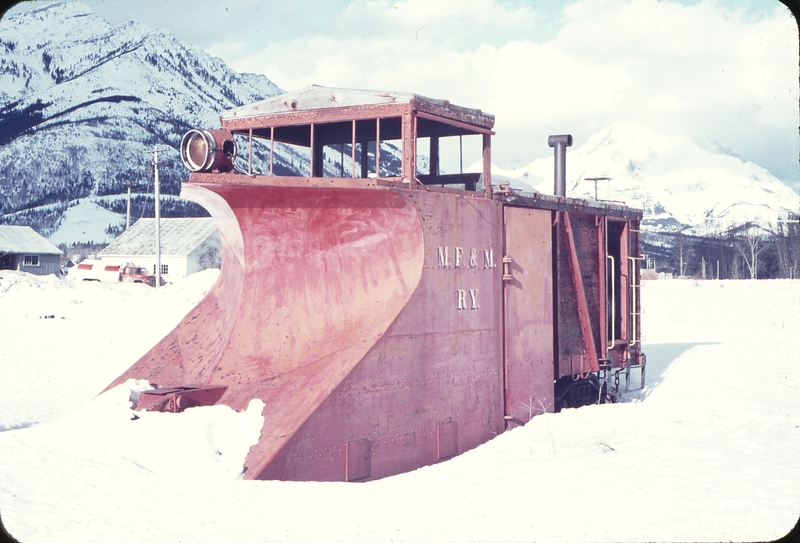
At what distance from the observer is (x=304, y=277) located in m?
8.80

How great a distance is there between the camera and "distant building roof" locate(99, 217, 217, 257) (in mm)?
48156

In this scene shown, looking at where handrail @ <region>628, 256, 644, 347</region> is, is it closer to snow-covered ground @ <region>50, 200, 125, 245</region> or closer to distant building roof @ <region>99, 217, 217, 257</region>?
distant building roof @ <region>99, 217, 217, 257</region>

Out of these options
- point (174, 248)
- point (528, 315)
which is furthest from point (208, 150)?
point (174, 248)

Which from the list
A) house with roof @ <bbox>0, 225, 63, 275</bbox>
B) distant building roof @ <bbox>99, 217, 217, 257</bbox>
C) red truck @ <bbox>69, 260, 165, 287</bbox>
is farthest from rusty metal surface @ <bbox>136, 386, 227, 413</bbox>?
house with roof @ <bbox>0, 225, 63, 275</bbox>

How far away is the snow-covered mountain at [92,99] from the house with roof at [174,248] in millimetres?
49781

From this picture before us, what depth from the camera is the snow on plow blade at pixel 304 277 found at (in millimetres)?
8375

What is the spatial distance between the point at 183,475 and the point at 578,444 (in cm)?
500

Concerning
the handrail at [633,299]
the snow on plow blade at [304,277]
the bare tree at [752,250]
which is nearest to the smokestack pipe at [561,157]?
the handrail at [633,299]

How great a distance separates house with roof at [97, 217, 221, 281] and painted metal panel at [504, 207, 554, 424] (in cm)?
3834

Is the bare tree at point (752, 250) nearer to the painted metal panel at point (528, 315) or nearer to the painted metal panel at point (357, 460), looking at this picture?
the painted metal panel at point (528, 315)

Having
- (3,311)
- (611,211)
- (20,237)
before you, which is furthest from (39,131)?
(611,211)

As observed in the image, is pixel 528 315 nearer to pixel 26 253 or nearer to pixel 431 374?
pixel 431 374

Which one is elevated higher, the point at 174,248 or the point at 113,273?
the point at 174,248

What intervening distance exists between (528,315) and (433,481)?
340 centimetres
